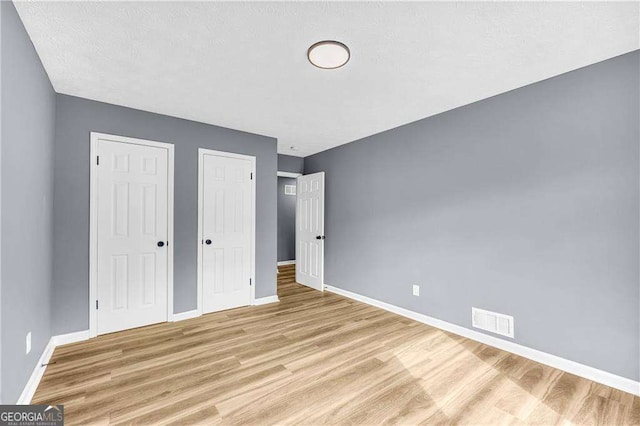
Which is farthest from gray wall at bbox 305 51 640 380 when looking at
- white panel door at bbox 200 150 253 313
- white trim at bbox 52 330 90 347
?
white trim at bbox 52 330 90 347

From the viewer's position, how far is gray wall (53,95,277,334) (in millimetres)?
2758

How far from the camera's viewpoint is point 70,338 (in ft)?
9.09

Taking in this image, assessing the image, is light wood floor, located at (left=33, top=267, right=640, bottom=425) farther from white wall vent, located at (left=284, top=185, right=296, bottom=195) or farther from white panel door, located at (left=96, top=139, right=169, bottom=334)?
white wall vent, located at (left=284, top=185, right=296, bottom=195)

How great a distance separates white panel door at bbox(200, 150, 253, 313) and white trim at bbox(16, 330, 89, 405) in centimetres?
122

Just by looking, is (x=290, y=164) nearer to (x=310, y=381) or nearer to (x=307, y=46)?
(x=307, y=46)

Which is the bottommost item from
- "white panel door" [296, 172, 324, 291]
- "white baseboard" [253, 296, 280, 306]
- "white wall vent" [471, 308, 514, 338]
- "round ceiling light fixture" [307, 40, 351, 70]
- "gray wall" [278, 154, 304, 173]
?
"white baseboard" [253, 296, 280, 306]

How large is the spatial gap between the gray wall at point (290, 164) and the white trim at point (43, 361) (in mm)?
3623

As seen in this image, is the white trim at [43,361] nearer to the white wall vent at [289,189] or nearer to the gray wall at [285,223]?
the gray wall at [285,223]

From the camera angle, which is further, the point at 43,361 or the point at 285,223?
the point at 285,223

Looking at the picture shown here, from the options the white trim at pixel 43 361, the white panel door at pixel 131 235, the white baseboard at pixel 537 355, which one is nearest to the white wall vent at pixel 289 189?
the white panel door at pixel 131 235

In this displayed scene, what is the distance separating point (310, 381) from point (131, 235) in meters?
2.45

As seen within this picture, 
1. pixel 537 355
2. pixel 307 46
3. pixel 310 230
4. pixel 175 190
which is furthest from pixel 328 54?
pixel 310 230

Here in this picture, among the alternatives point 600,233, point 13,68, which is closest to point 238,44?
point 13,68

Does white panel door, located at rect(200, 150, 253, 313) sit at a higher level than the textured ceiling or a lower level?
lower
